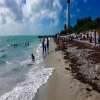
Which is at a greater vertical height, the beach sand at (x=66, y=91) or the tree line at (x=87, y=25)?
the tree line at (x=87, y=25)

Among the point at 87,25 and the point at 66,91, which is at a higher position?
the point at 87,25

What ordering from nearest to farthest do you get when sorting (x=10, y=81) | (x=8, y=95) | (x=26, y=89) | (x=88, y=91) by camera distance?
(x=88, y=91) → (x=8, y=95) → (x=26, y=89) → (x=10, y=81)

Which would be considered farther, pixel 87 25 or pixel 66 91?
pixel 87 25

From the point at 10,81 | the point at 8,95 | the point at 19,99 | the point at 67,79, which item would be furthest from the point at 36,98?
the point at 10,81

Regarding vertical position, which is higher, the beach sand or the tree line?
the tree line

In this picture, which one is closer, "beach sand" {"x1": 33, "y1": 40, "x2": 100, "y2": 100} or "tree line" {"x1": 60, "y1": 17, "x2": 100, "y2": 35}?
"beach sand" {"x1": 33, "y1": 40, "x2": 100, "y2": 100}

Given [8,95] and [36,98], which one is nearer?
[36,98]

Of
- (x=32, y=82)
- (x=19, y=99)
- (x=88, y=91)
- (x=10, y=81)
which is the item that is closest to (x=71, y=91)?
(x=88, y=91)

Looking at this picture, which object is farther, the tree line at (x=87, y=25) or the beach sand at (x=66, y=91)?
the tree line at (x=87, y=25)

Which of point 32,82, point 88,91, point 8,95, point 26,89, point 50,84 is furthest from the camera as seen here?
point 32,82

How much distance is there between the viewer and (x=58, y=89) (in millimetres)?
14070

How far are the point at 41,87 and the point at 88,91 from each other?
3.54 m

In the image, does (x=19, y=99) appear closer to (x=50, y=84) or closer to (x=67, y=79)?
(x=50, y=84)

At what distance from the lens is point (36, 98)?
1248cm
